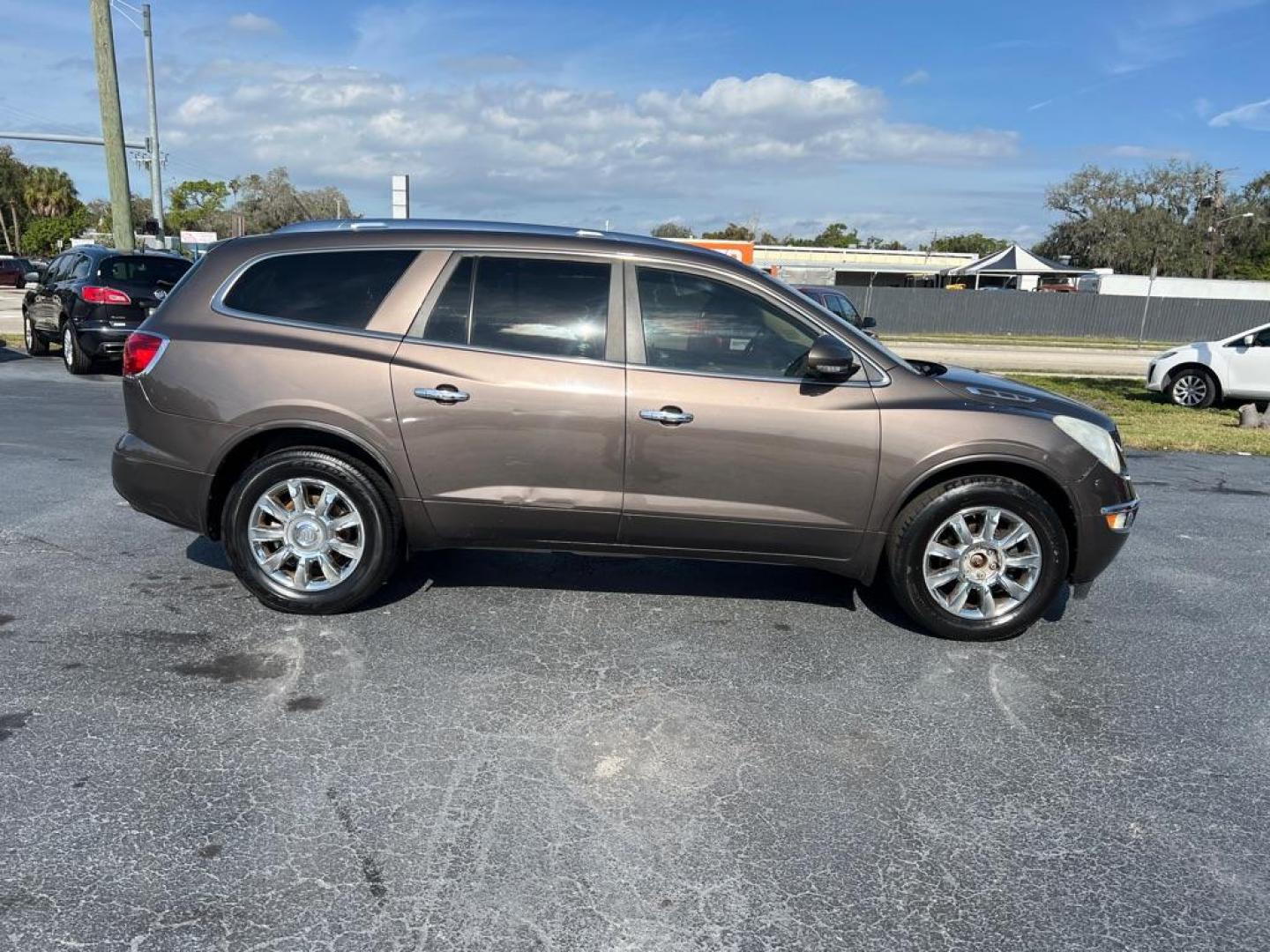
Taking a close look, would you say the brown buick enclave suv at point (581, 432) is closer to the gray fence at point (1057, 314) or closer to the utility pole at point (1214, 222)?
the gray fence at point (1057, 314)

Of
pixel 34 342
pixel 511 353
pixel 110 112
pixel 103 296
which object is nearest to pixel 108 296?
pixel 103 296

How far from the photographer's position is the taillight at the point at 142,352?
463 cm

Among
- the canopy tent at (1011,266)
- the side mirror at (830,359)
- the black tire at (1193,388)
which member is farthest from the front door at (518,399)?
the canopy tent at (1011,266)

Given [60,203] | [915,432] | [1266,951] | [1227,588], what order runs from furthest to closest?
[60,203] < [1227,588] < [915,432] < [1266,951]

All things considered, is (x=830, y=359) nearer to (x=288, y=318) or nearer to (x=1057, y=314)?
(x=288, y=318)

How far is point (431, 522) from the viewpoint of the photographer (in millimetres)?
4590

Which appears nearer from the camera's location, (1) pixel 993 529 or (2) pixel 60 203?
(1) pixel 993 529

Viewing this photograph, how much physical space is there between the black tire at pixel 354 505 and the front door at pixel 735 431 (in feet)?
3.88

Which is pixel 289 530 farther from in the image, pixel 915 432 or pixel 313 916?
pixel 915 432

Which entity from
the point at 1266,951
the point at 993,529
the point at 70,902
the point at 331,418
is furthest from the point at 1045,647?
the point at 70,902

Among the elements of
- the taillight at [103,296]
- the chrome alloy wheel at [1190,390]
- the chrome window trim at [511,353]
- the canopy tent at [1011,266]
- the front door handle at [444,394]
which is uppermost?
the canopy tent at [1011,266]

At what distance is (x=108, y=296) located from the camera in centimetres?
1269

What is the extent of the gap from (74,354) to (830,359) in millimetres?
12429

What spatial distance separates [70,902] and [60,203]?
112 metres
